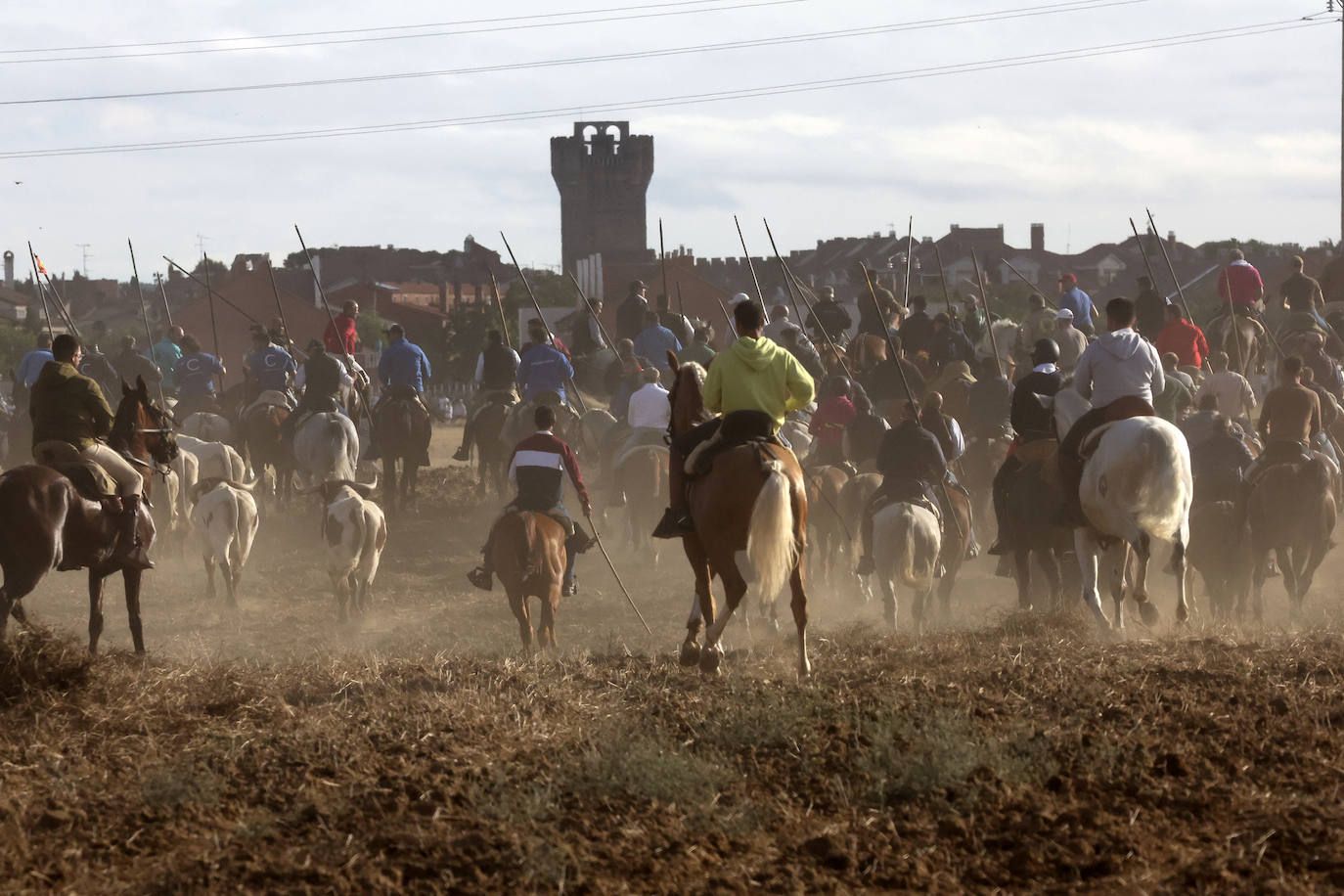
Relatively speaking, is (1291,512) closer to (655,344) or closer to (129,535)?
(129,535)

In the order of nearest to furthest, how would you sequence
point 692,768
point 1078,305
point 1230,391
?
point 692,768 < point 1230,391 < point 1078,305

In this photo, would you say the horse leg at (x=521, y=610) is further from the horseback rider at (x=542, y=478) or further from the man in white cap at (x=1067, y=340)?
the man in white cap at (x=1067, y=340)

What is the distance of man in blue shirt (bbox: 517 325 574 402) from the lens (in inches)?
867

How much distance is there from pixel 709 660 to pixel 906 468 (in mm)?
5313

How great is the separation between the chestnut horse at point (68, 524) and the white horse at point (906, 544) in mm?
6114

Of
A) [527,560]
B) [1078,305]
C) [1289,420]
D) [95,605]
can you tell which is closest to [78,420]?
[95,605]

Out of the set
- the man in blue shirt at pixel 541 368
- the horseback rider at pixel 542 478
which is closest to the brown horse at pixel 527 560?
the horseback rider at pixel 542 478

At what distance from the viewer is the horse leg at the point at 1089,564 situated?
12438 mm

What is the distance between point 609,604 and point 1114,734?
10849 millimetres

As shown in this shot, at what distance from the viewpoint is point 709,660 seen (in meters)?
10.3

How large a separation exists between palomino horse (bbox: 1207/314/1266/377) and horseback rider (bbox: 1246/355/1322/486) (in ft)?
26.0

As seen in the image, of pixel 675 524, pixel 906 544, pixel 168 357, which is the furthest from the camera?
pixel 168 357

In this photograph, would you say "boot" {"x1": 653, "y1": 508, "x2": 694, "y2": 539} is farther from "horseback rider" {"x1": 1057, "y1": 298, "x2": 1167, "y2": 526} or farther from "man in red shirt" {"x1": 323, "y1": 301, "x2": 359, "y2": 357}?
"man in red shirt" {"x1": 323, "y1": 301, "x2": 359, "y2": 357}

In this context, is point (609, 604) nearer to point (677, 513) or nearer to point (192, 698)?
point (677, 513)
